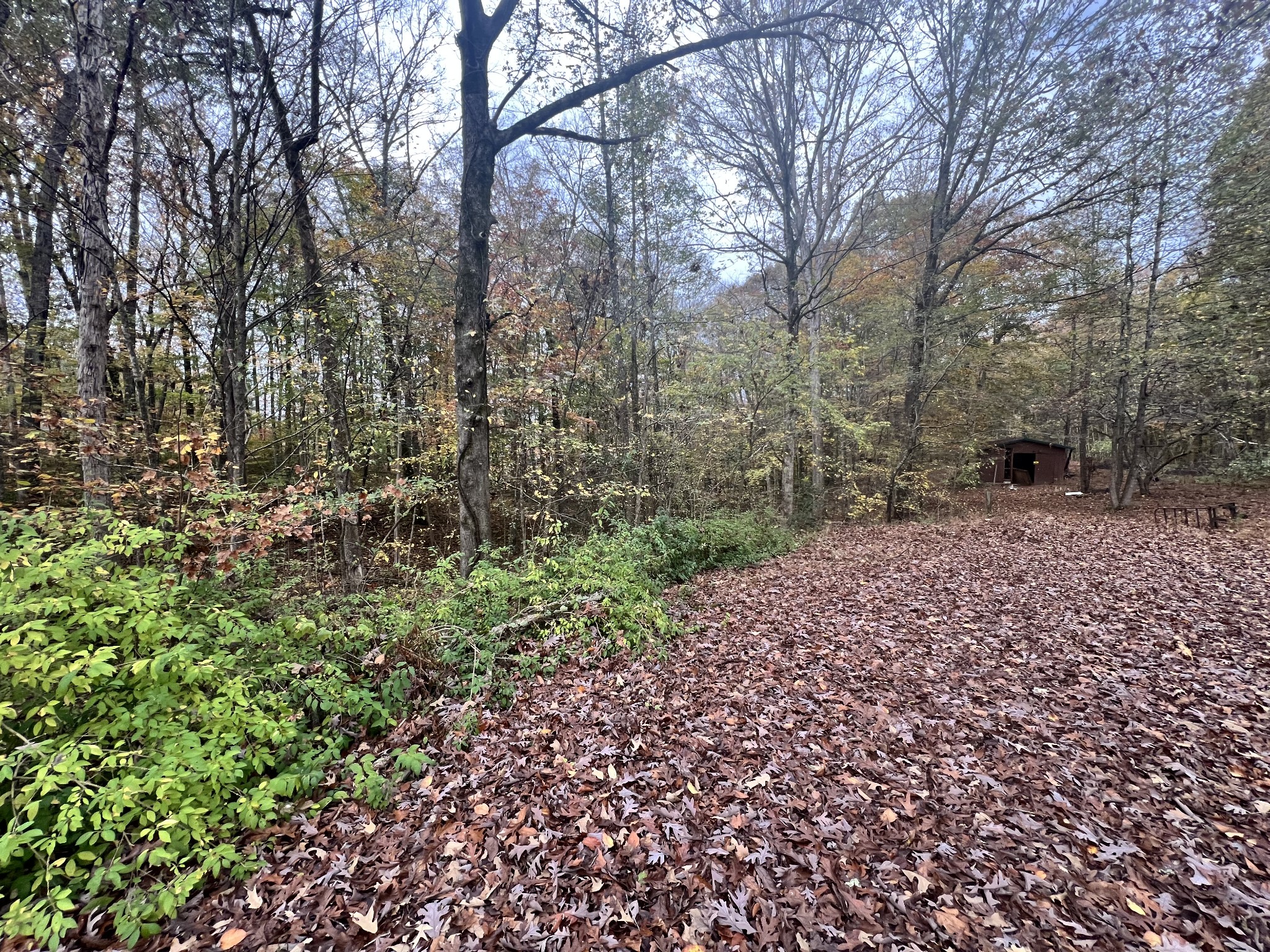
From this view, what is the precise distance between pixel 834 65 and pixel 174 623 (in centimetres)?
1700

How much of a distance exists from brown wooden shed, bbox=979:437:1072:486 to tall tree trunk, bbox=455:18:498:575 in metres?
25.5

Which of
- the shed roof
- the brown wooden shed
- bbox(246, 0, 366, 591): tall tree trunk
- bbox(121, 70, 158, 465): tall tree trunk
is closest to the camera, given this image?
bbox(121, 70, 158, 465): tall tree trunk

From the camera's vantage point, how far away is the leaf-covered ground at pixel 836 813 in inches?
84.0

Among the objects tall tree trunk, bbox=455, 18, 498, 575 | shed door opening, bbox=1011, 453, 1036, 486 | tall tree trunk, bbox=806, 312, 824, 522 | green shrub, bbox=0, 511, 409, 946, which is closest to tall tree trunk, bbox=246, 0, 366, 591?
tall tree trunk, bbox=455, 18, 498, 575

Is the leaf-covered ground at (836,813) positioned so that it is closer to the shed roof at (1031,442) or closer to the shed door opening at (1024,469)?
the shed roof at (1031,442)

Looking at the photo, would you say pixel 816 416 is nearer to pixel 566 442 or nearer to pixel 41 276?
pixel 566 442

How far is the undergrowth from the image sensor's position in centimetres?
206

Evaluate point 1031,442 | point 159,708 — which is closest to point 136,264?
point 159,708

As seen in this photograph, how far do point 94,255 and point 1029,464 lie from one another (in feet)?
101

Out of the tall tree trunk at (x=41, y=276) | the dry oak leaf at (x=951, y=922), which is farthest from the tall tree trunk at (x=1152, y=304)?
the tall tree trunk at (x=41, y=276)

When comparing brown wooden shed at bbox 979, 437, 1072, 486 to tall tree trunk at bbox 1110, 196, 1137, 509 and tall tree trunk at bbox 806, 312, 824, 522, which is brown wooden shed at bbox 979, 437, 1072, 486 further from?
tall tree trunk at bbox 806, 312, 824, 522

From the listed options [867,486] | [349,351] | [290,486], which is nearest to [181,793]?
[290,486]

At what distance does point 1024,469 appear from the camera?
2344cm

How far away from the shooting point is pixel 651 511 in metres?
11.5
